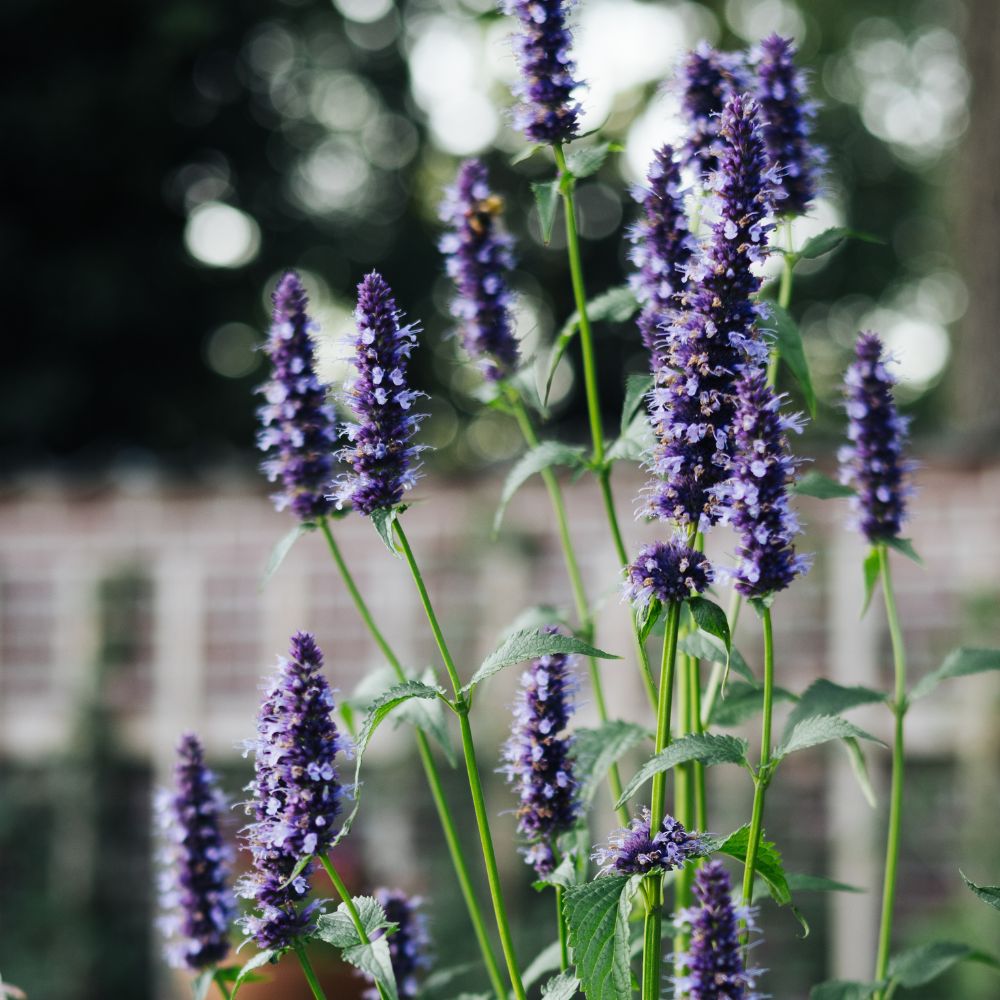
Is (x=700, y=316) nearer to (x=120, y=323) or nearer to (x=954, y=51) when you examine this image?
(x=120, y=323)

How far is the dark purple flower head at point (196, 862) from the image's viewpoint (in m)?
1.61

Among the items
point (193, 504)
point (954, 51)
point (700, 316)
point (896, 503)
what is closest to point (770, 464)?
point (700, 316)

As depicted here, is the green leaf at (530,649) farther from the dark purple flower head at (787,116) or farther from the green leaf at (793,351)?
the dark purple flower head at (787,116)

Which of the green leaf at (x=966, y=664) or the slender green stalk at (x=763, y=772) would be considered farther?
the green leaf at (x=966, y=664)

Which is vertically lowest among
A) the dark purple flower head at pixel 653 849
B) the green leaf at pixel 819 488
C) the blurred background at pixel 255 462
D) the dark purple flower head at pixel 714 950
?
the dark purple flower head at pixel 714 950

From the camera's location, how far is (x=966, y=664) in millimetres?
1673

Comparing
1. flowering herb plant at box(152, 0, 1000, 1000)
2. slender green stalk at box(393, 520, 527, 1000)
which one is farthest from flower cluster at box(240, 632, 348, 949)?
slender green stalk at box(393, 520, 527, 1000)

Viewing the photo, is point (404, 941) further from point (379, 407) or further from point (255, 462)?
point (255, 462)

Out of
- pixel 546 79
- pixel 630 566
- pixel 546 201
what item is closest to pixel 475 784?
pixel 630 566

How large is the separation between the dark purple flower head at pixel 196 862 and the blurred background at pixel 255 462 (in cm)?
56

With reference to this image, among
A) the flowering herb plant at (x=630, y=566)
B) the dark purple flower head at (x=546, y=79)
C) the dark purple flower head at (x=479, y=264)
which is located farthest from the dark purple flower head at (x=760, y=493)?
the dark purple flower head at (x=479, y=264)

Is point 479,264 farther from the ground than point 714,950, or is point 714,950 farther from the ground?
point 479,264

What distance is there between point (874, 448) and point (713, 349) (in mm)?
493

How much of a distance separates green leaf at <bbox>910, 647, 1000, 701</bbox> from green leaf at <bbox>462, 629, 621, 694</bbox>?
610 millimetres
